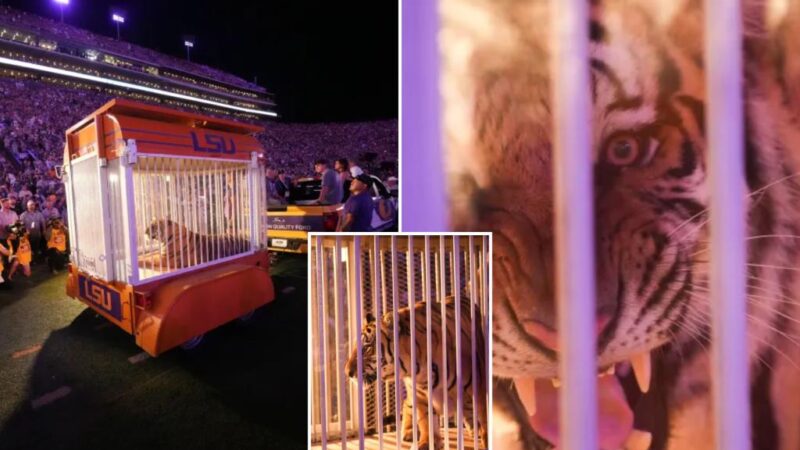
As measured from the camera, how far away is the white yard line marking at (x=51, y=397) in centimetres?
207

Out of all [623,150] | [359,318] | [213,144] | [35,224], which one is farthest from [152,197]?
[35,224]

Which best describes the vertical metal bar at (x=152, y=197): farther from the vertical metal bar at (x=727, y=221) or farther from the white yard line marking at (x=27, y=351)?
the vertical metal bar at (x=727, y=221)

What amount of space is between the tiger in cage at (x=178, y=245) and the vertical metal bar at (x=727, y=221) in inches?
125

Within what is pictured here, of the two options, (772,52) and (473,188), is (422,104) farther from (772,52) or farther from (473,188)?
(772,52)

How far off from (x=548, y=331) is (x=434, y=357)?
0.36m

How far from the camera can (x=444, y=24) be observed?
112 centimetres

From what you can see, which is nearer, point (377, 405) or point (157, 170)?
point (377, 405)

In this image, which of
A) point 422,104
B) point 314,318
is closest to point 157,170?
point 314,318

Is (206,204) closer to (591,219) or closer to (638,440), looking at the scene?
(591,219)

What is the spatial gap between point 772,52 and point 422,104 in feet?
3.14

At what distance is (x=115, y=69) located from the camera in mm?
12867

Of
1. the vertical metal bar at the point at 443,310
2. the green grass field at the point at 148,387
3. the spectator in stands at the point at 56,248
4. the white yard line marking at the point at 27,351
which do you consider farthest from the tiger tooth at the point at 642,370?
the spectator in stands at the point at 56,248

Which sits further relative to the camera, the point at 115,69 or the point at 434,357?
the point at 115,69

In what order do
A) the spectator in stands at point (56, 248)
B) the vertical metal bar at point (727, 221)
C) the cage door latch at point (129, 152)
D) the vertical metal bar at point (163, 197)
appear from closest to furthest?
the vertical metal bar at point (727, 221), the cage door latch at point (129, 152), the vertical metal bar at point (163, 197), the spectator in stands at point (56, 248)
